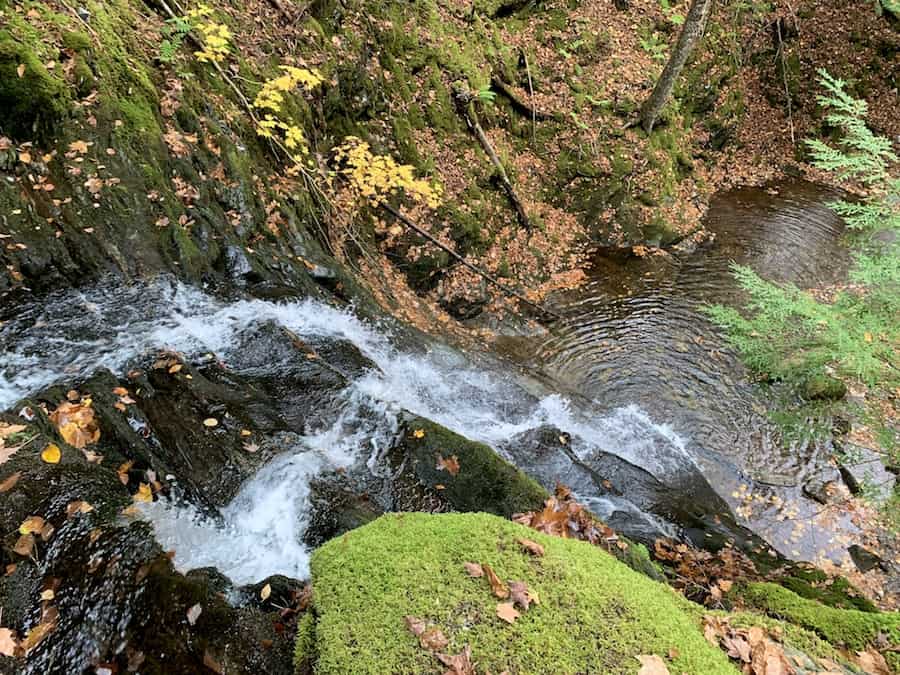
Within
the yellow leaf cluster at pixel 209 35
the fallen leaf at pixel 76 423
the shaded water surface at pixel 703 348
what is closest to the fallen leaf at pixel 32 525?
the fallen leaf at pixel 76 423

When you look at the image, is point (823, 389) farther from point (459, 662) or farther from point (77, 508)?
point (77, 508)

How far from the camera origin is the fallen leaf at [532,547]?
2414mm

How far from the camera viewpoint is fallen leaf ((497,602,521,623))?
6.86ft

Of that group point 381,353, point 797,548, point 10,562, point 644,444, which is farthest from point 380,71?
point 797,548

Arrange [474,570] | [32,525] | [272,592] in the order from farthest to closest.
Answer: [272,592], [32,525], [474,570]

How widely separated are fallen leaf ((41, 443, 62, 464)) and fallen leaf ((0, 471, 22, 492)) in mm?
190

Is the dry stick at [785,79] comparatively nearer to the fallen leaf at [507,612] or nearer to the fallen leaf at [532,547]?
the fallen leaf at [532,547]

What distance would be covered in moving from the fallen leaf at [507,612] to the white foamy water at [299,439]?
1614 millimetres

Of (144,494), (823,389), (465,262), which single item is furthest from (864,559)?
(144,494)

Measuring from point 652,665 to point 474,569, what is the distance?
794 millimetres

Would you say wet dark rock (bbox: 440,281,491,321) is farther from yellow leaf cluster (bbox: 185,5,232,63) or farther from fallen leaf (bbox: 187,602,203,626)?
fallen leaf (bbox: 187,602,203,626)

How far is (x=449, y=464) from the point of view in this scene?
14.5 ft

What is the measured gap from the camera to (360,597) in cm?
219

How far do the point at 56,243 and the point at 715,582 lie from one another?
661 cm
